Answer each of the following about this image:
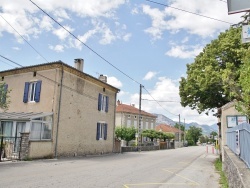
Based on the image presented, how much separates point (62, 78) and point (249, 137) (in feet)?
53.9

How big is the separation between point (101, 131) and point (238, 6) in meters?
23.0

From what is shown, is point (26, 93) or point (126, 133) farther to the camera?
point (126, 133)

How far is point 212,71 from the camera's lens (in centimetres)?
2120

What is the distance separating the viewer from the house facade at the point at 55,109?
18844mm

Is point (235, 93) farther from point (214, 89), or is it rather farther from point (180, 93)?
point (180, 93)

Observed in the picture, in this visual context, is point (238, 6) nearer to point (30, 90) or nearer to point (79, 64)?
point (30, 90)

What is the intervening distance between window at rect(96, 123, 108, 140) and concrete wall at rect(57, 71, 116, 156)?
393 mm

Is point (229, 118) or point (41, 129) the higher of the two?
point (229, 118)

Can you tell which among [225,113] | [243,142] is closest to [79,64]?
[225,113]

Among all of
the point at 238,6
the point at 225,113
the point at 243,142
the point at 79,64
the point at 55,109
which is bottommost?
the point at 243,142

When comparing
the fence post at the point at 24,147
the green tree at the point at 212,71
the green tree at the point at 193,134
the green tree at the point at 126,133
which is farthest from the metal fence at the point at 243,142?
the green tree at the point at 193,134

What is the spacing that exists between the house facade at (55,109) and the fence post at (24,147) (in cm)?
25

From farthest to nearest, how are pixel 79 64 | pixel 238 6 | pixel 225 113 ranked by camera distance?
pixel 79 64 < pixel 225 113 < pixel 238 6

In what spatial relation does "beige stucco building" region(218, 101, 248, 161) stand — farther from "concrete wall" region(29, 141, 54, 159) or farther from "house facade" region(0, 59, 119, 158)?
"concrete wall" region(29, 141, 54, 159)
